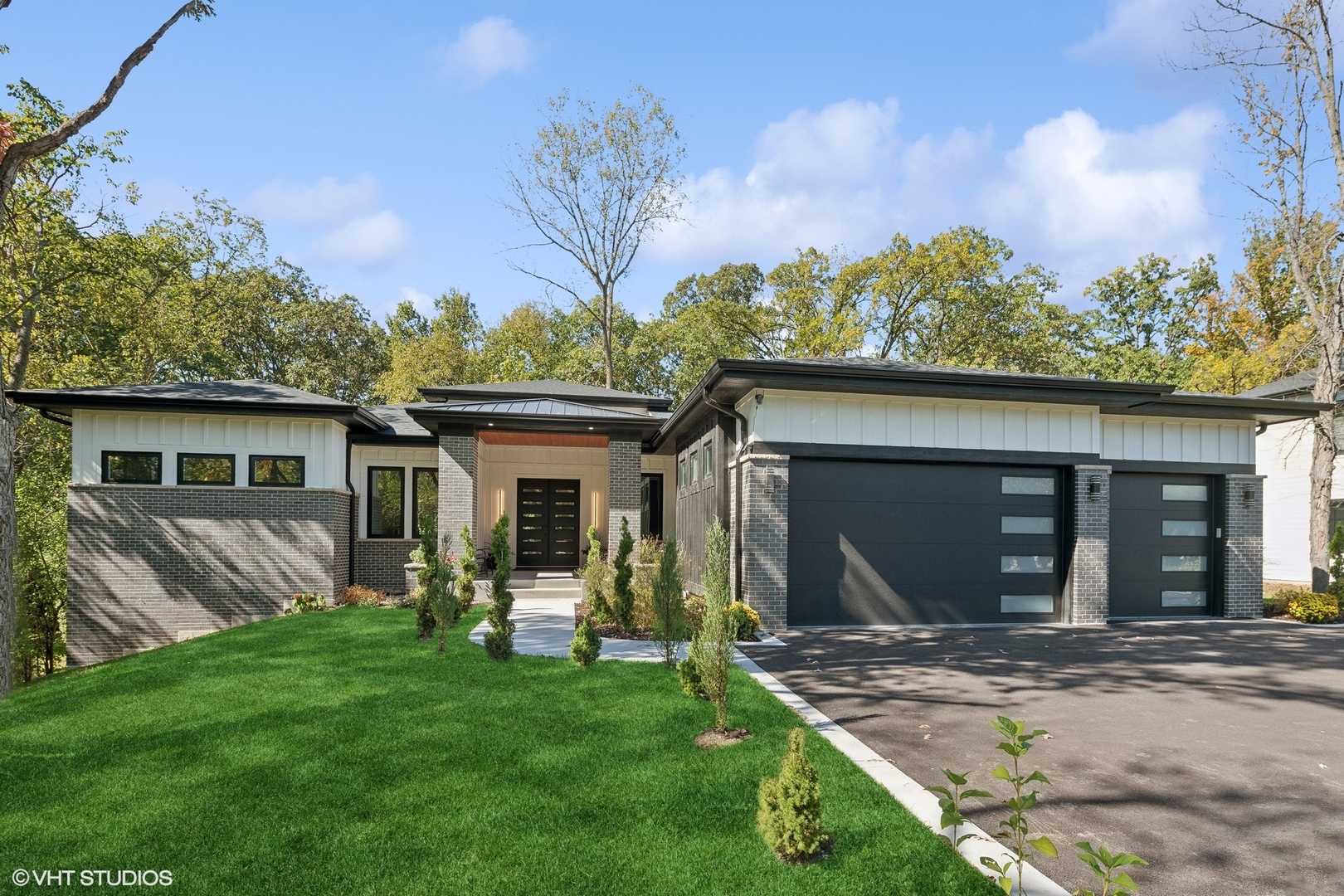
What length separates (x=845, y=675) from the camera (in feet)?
24.9

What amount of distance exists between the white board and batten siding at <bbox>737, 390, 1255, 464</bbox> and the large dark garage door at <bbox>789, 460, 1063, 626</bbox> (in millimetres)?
439

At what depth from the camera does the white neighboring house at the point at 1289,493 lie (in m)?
18.6

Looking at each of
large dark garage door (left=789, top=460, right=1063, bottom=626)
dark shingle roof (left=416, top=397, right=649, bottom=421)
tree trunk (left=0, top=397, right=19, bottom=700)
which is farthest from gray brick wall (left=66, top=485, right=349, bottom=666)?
large dark garage door (left=789, top=460, right=1063, bottom=626)

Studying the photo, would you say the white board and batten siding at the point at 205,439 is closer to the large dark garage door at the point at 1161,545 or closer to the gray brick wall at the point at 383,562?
the gray brick wall at the point at 383,562

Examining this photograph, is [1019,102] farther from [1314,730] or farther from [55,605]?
[55,605]

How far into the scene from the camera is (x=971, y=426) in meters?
11.3

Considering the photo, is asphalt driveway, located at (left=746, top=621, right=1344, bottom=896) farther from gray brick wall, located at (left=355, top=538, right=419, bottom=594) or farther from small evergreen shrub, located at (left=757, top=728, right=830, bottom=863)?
gray brick wall, located at (left=355, top=538, right=419, bottom=594)

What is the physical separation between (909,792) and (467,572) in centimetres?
955

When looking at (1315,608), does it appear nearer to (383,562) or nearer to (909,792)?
(909,792)

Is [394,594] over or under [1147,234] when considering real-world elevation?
under

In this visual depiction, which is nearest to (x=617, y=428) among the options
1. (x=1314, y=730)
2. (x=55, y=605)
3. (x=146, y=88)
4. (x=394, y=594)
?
(x=394, y=594)

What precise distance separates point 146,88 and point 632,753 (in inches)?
450
